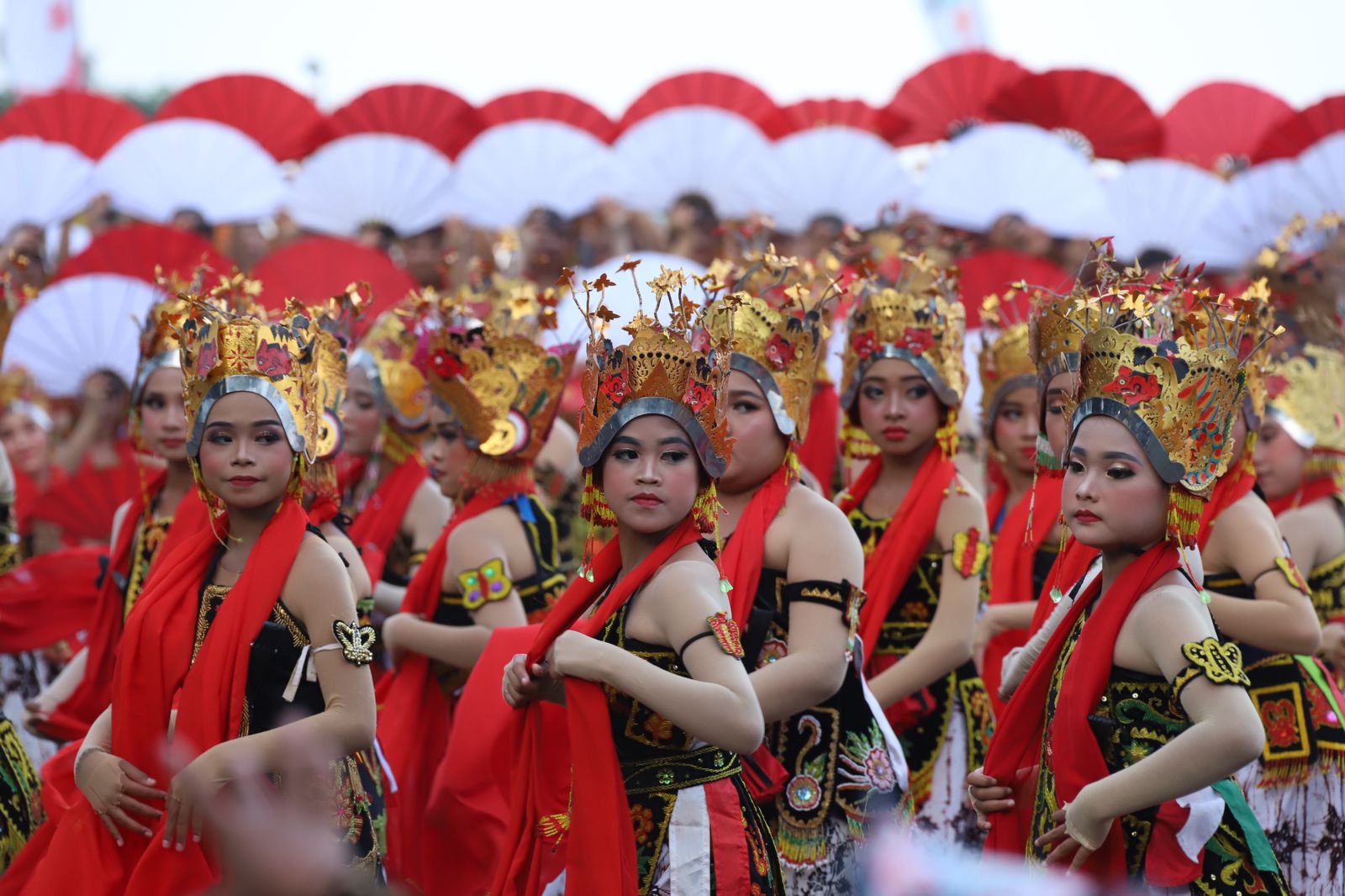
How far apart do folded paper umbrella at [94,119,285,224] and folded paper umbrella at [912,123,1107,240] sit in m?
4.53

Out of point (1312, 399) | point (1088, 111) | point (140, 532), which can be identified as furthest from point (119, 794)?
point (1088, 111)

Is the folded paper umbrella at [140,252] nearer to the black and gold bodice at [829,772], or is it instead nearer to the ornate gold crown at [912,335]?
the ornate gold crown at [912,335]

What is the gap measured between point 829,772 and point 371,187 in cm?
718

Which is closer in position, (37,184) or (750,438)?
(750,438)

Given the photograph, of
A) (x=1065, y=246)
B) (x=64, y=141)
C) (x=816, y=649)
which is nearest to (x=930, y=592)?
(x=816, y=649)

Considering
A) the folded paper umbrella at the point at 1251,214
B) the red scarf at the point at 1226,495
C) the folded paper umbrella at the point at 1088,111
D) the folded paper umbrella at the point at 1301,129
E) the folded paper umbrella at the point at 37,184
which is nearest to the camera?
the red scarf at the point at 1226,495

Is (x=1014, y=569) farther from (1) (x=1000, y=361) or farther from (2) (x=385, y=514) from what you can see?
(2) (x=385, y=514)

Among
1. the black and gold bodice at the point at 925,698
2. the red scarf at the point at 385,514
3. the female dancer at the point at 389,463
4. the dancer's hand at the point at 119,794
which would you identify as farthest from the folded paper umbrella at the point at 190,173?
the dancer's hand at the point at 119,794

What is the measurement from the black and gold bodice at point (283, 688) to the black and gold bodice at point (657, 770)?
89cm

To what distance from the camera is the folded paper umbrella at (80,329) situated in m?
9.34

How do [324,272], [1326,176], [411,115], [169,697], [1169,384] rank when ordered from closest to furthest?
[1169,384], [169,697], [324,272], [1326,176], [411,115]

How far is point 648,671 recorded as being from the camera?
3725 mm

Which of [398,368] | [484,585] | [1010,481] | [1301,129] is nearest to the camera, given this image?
[484,585]

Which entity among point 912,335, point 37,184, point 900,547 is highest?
point 37,184
